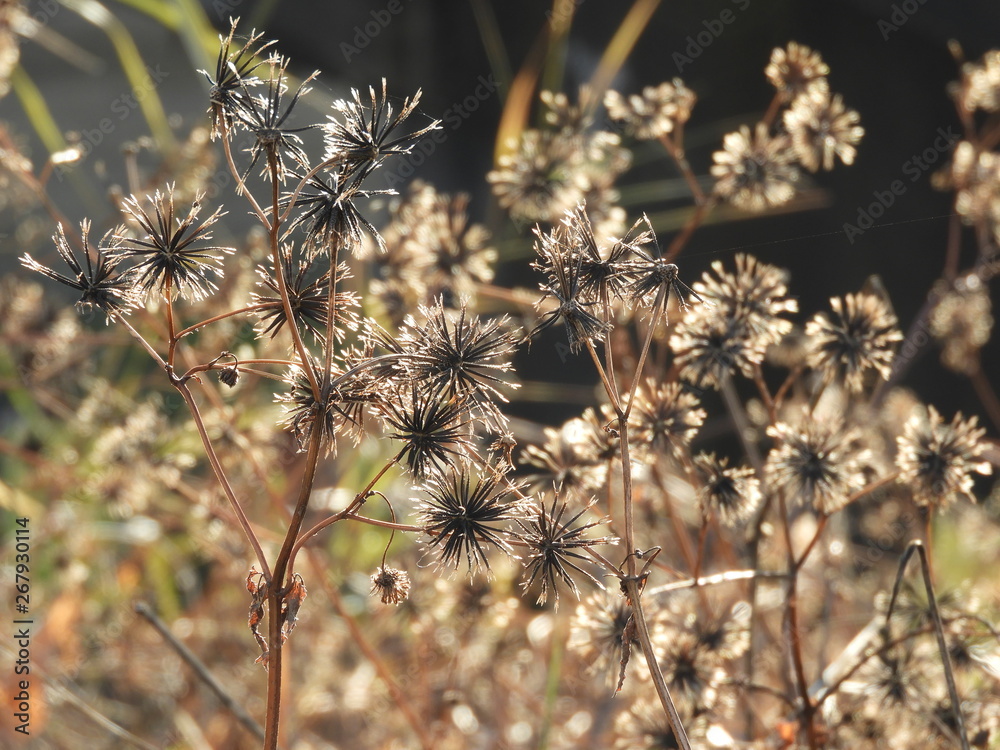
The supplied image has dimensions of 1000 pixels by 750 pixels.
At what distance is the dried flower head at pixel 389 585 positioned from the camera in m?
0.65

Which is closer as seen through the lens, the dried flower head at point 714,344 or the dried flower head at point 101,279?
the dried flower head at point 101,279

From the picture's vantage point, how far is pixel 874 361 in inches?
32.6

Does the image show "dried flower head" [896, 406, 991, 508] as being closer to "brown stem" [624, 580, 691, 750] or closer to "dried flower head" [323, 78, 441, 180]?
"brown stem" [624, 580, 691, 750]

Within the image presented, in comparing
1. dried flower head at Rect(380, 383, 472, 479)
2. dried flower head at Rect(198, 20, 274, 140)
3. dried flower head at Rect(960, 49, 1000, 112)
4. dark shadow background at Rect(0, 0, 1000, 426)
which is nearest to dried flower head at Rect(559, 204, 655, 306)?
dried flower head at Rect(380, 383, 472, 479)

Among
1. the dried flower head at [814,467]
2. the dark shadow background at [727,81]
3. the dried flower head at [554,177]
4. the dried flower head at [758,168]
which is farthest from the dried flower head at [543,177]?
the dark shadow background at [727,81]

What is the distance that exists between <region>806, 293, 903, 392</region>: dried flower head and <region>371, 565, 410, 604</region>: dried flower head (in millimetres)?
442

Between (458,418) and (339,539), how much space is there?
5.60ft

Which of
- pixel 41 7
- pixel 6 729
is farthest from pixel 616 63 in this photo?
pixel 41 7

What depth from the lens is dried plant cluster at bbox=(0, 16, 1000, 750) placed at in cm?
62

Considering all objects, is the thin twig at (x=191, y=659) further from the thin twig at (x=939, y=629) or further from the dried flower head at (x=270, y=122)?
the thin twig at (x=939, y=629)

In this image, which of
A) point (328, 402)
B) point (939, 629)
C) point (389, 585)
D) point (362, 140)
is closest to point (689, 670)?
point (939, 629)

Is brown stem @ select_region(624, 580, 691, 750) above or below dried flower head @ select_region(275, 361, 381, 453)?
below

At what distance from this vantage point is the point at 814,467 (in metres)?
0.80

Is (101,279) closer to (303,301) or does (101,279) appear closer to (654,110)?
(303,301)
